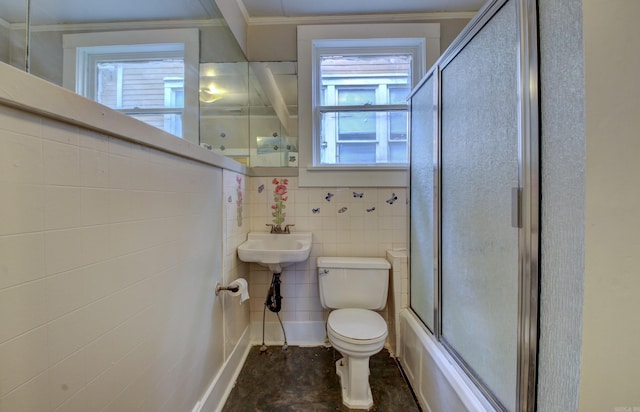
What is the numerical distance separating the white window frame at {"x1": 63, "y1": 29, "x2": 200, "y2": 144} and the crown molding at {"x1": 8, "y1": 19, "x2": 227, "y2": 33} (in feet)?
0.07

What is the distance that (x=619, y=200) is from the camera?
566mm

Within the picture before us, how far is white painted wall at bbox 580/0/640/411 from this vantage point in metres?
0.56

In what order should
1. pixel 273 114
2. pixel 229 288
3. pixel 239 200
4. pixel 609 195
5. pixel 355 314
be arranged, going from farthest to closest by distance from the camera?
1. pixel 273 114
2. pixel 239 200
3. pixel 355 314
4. pixel 229 288
5. pixel 609 195

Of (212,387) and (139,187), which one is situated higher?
(139,187)

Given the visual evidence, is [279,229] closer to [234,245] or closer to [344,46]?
[234,245]

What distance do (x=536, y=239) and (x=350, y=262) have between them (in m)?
1.11

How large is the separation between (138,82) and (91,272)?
44.9 inches

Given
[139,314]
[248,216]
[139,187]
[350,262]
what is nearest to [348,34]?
[248,216]

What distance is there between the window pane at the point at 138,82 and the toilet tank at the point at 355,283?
1392 mm

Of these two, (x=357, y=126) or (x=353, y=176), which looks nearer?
(x=353, y=176)

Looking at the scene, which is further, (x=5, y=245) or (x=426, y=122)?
(x=426, y=122)

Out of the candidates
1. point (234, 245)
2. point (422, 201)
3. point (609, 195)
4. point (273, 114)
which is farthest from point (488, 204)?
point (273, 114)

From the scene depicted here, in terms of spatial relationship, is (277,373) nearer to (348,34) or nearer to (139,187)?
(139,187)

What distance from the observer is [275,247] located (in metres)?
1.84
